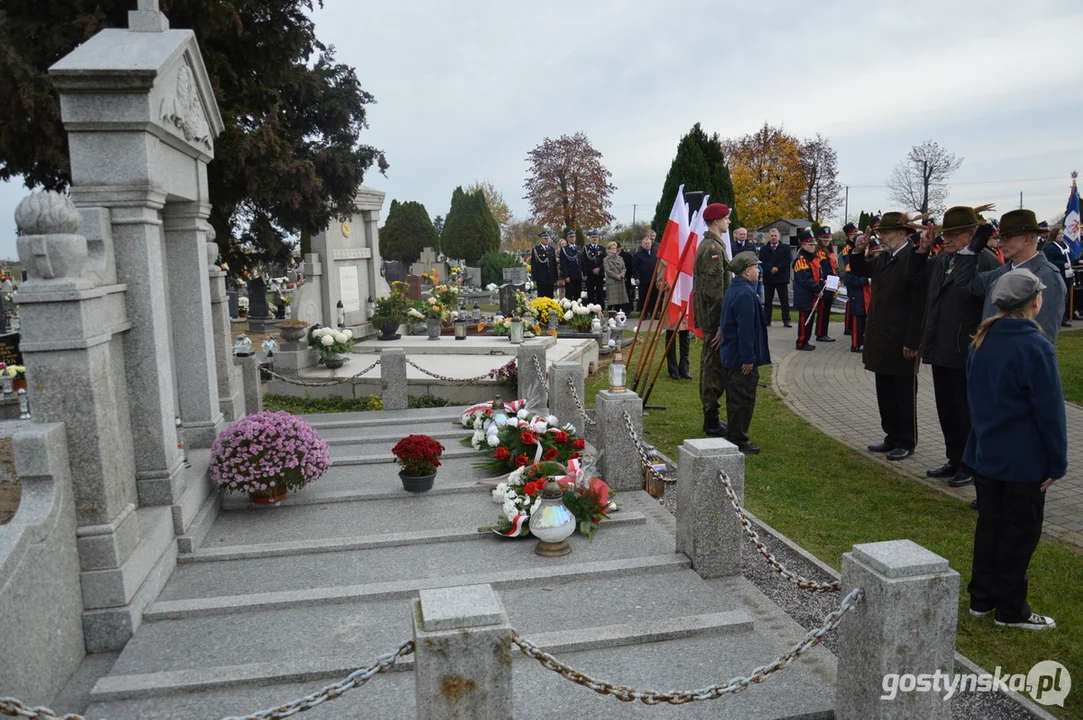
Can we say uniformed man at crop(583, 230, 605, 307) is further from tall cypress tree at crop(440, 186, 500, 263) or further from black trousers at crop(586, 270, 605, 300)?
tall cypress tree at crop(440, 186, 500, 263)

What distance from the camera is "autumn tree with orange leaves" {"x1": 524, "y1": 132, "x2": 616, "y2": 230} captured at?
47406mm

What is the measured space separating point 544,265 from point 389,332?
263 inches

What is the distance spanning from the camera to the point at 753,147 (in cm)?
4781

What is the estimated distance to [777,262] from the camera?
17875 mm

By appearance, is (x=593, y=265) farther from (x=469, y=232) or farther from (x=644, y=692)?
(x=469, y=232)

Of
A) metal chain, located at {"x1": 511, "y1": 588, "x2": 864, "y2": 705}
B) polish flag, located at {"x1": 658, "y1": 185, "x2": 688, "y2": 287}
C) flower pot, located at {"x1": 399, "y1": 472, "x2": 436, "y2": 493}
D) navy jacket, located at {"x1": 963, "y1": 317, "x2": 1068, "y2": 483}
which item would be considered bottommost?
flower pot, located at {"x1": 399, "y1": 472, "x2": 436, "y2": 493}

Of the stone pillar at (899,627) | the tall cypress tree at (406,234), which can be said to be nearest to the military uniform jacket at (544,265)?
the stone pillar at (899,627)

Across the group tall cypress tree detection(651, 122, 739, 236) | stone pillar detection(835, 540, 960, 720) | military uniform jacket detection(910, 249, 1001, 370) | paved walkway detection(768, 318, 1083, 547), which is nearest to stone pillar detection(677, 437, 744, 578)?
stone pillar detection(835, 540, 960, 720)

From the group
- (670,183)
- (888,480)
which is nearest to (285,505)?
(888,480)

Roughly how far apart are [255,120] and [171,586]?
10237mm

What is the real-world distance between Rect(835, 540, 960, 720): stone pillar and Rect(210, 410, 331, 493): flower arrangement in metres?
4.25

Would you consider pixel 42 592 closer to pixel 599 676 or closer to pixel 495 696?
pixel 495 696

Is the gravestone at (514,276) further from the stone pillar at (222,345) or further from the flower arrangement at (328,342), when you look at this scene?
the stone pillar at (222,345)

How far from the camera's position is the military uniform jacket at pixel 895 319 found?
7672 mm
